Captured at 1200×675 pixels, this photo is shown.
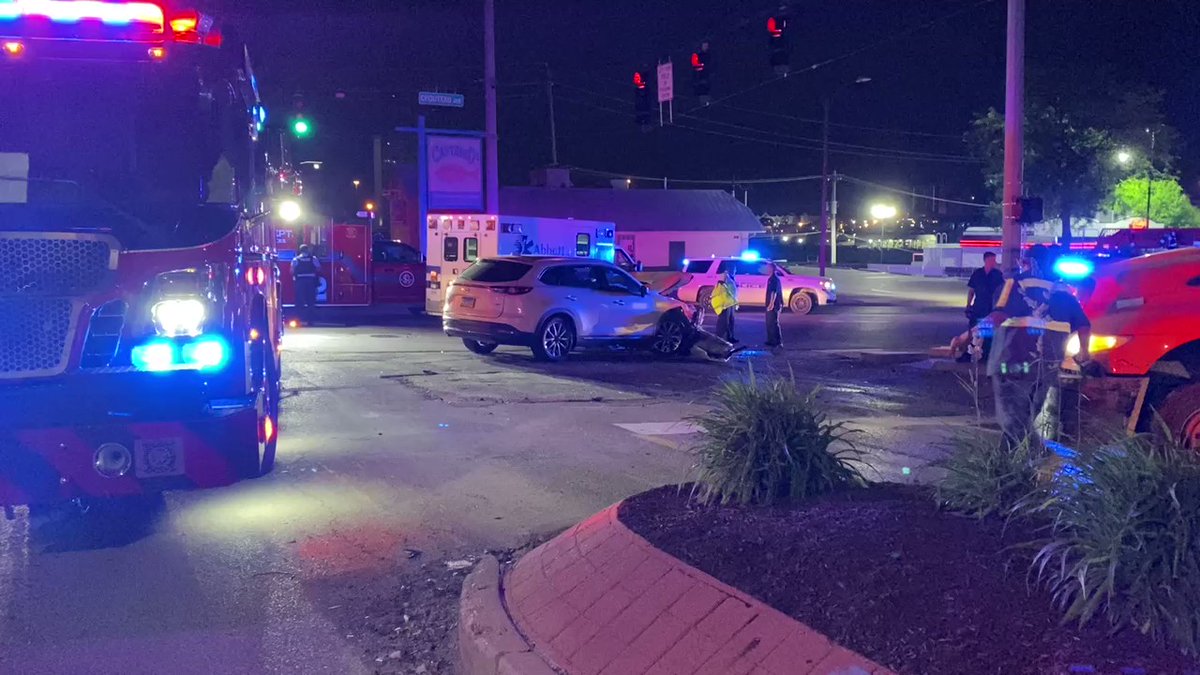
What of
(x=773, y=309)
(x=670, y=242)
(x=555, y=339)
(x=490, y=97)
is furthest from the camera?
(x=670, y=242)

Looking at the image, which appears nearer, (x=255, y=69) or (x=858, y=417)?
(x=255, y=69)

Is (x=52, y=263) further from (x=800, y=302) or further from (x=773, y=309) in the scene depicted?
(x=800, y=302)

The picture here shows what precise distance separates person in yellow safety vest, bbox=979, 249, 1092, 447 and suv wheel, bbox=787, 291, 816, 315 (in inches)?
916

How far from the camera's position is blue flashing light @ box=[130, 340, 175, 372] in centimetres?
609

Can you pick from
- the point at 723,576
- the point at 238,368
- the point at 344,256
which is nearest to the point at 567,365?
the point at 238,368

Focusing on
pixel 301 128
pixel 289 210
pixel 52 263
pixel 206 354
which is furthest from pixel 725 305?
pixel 52 263

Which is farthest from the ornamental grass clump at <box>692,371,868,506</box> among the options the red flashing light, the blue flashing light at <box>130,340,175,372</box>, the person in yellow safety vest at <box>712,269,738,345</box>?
the person in yellow safety vest at <box>712,269,738,345</box>

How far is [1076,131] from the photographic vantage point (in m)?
53.2

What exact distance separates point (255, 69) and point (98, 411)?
3.68 metres

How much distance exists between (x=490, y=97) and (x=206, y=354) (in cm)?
2502

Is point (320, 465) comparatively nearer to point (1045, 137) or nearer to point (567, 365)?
point (567, 365)

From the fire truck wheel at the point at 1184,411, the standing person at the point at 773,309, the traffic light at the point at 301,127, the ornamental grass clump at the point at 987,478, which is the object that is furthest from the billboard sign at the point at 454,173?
the ornamental grass clump at the point at 987,478

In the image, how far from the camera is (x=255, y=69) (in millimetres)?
8742

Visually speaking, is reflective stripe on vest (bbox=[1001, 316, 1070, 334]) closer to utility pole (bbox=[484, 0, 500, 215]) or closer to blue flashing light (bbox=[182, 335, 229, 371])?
blue flashing light (bbox=[182, 335, 229, 371])
